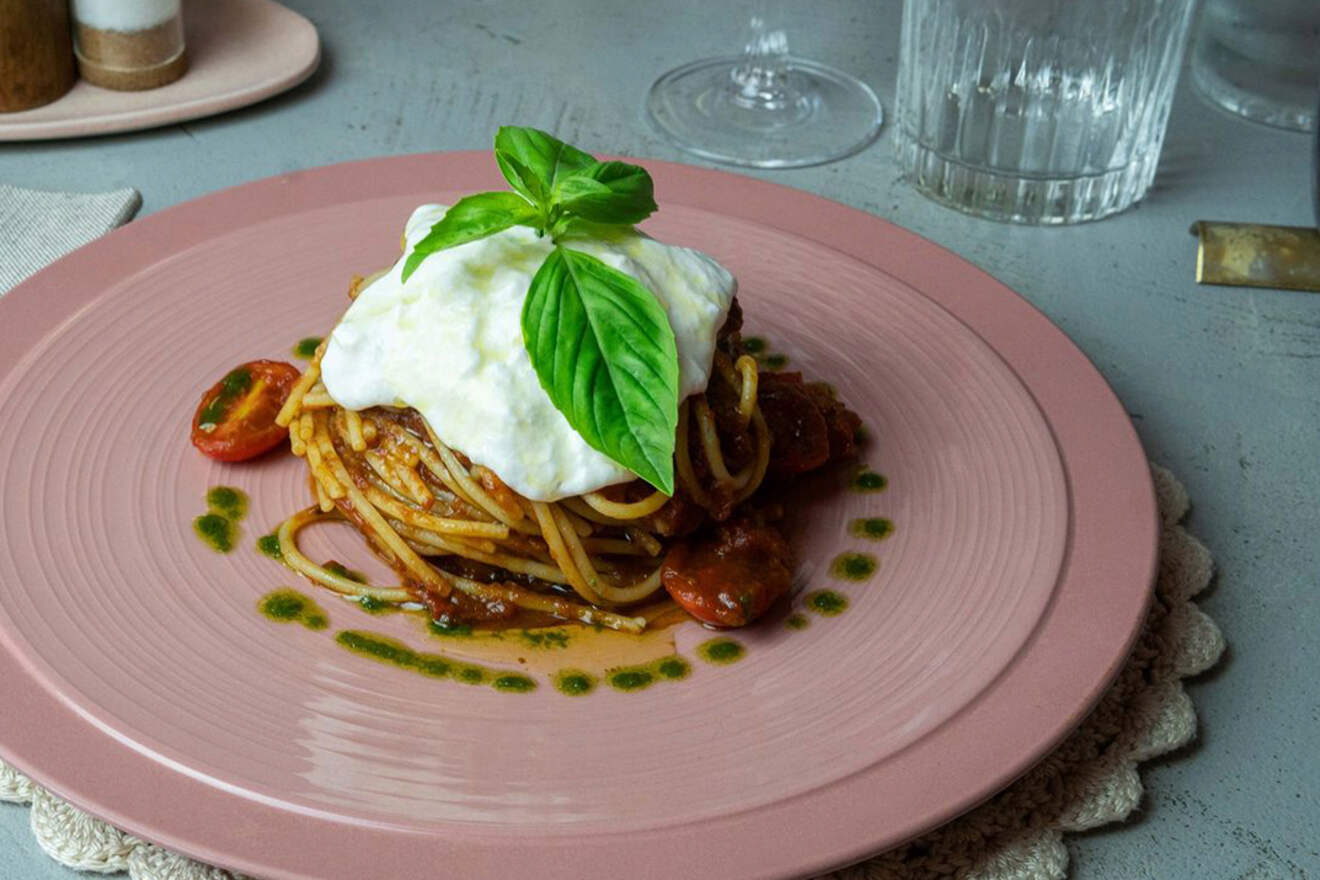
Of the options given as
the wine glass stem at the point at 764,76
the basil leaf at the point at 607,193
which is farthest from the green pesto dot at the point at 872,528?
the wine glass stem at the point at 764,76

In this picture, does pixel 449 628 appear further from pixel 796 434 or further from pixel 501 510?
pixel 796 434

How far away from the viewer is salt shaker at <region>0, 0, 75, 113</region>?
14.9 ft

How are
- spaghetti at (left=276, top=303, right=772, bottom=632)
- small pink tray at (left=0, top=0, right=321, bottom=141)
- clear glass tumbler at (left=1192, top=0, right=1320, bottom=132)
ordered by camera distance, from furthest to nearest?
clear glass tumbler at (left=1192, top=0, right=1320, bottom=132) → small pink tray at (left=0, top=0, right=321, bottom=141) → spaghetti at (left=276, top=303, right=772, bottom=632)

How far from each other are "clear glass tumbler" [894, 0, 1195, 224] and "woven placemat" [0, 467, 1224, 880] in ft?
6.00

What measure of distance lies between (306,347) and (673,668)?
4.18 ft

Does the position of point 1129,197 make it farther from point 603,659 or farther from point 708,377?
point 603,659

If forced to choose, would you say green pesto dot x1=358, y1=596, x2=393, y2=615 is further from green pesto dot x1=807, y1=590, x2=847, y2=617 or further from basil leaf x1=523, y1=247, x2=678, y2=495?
green pesto dot x1=807, y1=590, x2=847, y2=617

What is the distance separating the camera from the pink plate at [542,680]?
7.90 ft

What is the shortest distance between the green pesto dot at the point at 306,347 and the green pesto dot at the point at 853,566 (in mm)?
1308

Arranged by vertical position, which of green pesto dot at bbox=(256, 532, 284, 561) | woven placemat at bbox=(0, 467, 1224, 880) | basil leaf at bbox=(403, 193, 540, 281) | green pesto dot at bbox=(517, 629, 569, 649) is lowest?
woven placemat at bbox=(0, 467, 1224, 880)

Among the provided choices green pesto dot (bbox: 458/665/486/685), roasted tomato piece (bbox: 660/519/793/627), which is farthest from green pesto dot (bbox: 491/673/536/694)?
roasted tomato piece (bbox: 660/519/793/627)

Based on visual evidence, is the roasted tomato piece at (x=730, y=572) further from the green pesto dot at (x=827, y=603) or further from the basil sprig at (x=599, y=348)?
the basil sprig at (x=599, y=348)

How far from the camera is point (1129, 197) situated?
4.70m

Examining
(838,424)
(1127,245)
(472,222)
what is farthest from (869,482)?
(1127,245)
